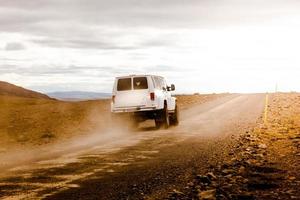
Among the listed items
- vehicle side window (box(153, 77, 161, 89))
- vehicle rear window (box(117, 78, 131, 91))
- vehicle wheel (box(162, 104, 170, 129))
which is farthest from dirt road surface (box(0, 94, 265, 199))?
vehicle side window (box(153, 77, 161, 89))

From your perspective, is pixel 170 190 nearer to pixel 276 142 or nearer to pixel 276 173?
pixel 276 173

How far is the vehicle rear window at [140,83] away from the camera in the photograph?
20328mm

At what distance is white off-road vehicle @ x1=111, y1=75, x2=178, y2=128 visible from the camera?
20172 mm

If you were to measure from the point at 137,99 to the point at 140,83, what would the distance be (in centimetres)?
73

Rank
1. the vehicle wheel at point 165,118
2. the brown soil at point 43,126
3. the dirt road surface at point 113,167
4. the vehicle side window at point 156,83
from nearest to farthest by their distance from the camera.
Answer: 1. the dirt road surface at point 113,167
2. the brown soil at point 43,126
3. the vehicle wheel at point 165,118
4. the vehicle side window at point 156,83

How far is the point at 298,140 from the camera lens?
1432 cm

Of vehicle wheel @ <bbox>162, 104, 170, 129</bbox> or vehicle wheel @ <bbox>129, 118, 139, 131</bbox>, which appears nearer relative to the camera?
vehicle wheel @ <bbox>129, 118, 139, 131</bbox>

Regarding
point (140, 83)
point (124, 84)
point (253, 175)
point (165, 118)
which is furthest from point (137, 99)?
point (253, 175)

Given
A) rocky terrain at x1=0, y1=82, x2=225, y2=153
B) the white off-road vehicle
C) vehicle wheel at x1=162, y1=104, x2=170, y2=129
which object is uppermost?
the white off-road vehicle

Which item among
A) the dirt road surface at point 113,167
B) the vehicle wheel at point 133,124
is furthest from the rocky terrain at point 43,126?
the dirt road surface at point 113,167

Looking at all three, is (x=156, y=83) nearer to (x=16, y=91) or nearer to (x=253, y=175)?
(x=253, y=175)

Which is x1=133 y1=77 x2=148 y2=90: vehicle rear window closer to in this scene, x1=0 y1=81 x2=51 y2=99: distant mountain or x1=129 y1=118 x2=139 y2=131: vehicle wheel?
x1=129 y1=118 x2=139 y2=131: vehicle wheel

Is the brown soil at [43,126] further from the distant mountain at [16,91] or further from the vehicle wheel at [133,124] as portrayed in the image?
the distant mountain at [16,91]

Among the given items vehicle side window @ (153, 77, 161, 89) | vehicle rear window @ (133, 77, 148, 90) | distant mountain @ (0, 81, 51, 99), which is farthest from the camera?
distant mountain @ (0, 81, 51, 99)
